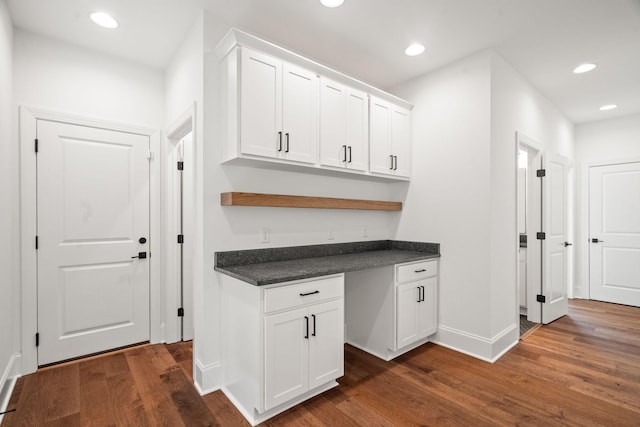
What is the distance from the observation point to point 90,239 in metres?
2.84

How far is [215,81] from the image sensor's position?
93.4 inches

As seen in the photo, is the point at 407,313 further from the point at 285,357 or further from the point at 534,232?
the point at 534,232

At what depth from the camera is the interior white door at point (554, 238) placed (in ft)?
12.3

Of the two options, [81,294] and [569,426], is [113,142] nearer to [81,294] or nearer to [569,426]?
[81,294]

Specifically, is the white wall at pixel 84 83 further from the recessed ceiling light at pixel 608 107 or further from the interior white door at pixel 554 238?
the recessed ceiling light at pixel 608 107

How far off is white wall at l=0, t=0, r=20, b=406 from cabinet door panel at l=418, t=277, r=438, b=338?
3155 mm

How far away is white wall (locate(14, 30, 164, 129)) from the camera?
101 inches

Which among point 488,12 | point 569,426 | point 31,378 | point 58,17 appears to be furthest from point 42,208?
point 569,426

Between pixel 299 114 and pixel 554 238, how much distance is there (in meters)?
3.53

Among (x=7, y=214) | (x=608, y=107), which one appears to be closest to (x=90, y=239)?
(x=7, y=214)

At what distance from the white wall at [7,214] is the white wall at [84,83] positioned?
0.13 meters

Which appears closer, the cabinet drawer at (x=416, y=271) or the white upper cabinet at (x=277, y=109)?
the white upper cabinet at (x=277, y=109)

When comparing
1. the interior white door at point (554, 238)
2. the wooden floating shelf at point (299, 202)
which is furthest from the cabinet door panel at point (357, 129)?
the interior white door at point (554, 238)

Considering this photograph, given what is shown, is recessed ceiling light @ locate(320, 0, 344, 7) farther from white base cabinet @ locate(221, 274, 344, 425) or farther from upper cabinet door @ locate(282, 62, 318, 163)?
white base cabinet @ locate(221, 274, 344, 425)
